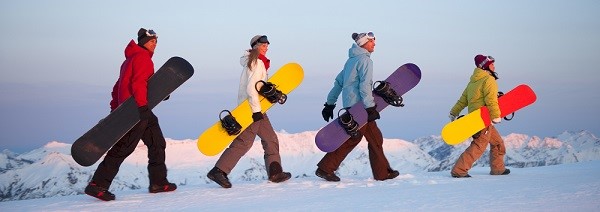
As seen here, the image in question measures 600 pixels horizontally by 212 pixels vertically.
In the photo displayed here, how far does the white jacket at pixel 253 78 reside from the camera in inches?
399

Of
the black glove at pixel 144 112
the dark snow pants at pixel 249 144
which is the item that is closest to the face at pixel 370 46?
the dark snow pants at pixel 249 144

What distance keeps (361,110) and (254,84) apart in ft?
5.48

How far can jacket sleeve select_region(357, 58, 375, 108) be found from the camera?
407 inches

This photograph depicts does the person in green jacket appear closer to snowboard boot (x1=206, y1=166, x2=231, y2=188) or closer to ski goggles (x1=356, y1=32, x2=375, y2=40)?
ski goggles (x1=356, y1=32, x2=375, y2=40)

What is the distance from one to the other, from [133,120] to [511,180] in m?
5.52

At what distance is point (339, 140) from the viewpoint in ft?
35.2

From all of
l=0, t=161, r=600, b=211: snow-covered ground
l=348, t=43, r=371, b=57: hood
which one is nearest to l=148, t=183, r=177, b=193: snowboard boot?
l=0, t=161, r=600, b=211: snow-covered ground

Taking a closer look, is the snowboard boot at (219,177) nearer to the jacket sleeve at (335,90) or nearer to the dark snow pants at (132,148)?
the dark snow pants at (132,148)

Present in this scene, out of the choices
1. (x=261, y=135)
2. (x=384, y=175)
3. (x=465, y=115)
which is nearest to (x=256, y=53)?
(x=261, y=135)

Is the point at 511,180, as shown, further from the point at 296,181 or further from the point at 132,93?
the point at 132,93

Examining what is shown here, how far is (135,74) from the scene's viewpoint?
935 cm

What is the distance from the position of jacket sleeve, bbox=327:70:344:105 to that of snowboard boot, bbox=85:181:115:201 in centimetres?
366

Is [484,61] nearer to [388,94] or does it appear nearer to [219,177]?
[388,94]

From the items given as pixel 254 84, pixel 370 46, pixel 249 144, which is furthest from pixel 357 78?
pixel 249 144
